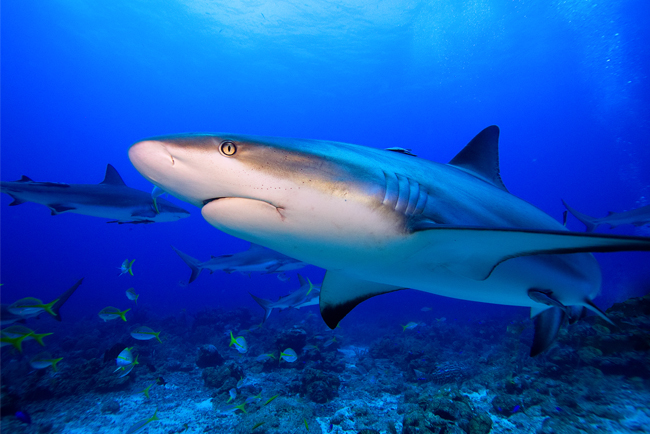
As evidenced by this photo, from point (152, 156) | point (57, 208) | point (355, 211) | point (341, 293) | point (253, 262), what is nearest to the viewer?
point (152, 156)

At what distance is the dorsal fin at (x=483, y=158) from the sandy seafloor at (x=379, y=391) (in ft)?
12.2

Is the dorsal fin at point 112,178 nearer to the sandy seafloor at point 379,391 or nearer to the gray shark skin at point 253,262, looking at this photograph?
the gray shark skin at point 253,262

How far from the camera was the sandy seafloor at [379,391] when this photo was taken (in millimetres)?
4621

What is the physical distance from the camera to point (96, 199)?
6246 mm

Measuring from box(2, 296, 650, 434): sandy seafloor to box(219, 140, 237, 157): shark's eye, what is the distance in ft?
15.2

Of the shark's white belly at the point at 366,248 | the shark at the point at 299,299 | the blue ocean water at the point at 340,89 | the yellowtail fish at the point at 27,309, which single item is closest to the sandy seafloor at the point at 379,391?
the shark at the point at 299,299

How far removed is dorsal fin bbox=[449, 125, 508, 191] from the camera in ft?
10.4

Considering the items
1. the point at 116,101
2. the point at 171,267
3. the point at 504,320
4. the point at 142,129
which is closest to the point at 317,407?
the point at 504,320

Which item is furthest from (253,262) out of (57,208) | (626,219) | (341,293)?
(626,219)

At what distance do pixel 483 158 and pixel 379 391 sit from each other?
6375mm

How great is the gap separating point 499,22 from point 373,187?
42755 millimetres

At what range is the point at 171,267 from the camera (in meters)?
112

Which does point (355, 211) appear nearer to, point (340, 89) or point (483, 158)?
point (483, 158)

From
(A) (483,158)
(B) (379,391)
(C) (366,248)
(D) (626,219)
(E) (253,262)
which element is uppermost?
(D) (626,219)
